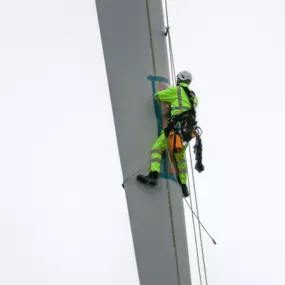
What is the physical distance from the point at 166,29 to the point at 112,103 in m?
1.00

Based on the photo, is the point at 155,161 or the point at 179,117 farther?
the point at 179,117

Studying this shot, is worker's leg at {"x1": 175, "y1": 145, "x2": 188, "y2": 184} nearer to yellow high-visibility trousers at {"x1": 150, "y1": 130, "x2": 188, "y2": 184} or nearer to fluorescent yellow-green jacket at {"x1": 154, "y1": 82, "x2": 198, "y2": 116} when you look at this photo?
yellow high-visibility trousers at {"x1": 150, "y1": 130, "x2": 188, "y2": 184}

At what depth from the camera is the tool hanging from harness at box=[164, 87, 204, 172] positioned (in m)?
4.42

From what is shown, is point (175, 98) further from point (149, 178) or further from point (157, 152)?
point (149, 178)

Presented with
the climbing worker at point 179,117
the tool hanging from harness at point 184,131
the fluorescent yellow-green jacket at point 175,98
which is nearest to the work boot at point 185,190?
the climbing worker at point 179,117

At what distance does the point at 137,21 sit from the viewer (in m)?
4.93

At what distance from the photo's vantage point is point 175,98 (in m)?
4.63

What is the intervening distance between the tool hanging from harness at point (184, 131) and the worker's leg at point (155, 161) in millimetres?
80

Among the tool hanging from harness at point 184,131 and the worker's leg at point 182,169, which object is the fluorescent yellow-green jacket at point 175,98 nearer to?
the tool hanging from harness at point 184,131

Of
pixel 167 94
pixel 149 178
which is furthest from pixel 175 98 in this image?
pixel 149 178

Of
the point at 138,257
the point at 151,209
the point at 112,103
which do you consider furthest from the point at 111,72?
the point at 138,257

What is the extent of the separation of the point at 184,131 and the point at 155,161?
388 mm

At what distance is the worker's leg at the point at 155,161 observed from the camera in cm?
436

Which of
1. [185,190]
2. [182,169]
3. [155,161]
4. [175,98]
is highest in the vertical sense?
[175,98]
